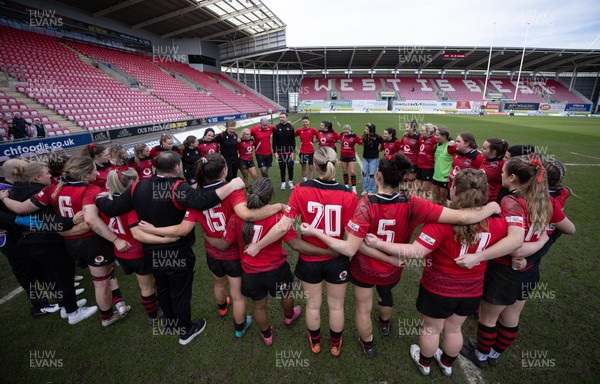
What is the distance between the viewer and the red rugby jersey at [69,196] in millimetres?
2932

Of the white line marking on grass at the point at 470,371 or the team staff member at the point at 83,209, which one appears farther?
the team staff member at the point at 83,209

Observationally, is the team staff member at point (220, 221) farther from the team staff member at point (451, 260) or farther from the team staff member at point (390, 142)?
the team staff member at point (390, 142)

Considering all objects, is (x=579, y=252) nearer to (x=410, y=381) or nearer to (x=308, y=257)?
(x=410, y=381)

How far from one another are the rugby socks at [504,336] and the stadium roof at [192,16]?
2899 centimetres

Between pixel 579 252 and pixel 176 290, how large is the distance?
23.4 ft

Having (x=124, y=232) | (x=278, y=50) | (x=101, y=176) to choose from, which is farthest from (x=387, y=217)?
(x=278, y=50)

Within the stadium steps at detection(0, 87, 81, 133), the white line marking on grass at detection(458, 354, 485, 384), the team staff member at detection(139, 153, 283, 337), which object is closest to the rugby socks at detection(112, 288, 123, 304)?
the team staff member at detection(139, 153, 283, 337)

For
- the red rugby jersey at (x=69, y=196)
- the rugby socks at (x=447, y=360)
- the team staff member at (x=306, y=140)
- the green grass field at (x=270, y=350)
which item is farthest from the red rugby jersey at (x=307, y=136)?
the rugby socks at (x=447, y=360)

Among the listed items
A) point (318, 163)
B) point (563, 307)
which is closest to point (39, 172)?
point (318, 163)

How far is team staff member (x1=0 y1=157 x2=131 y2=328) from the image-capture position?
9.49ft

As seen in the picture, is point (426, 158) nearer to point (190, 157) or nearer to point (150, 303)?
point (190, 157)

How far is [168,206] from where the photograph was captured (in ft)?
8.78

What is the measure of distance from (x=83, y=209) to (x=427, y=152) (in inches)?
276

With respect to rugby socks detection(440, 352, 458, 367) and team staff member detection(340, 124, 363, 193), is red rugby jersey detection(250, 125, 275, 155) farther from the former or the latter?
rugby socks detection(440, 352, 458, 367)
